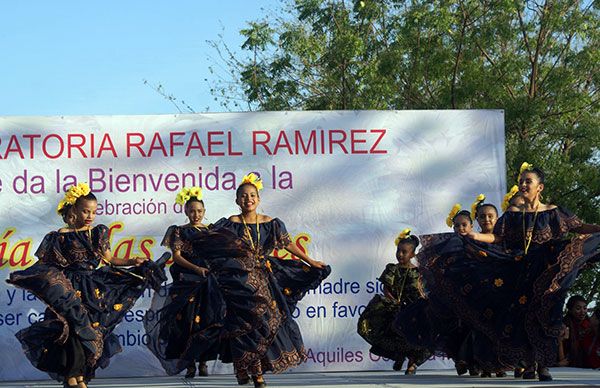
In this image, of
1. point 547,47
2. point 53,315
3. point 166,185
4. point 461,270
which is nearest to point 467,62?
point 547,47

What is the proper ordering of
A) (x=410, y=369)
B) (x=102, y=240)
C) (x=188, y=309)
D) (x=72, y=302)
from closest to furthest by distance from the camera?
(x=72, y=302) → (x=102, y=240) → (x=188, y=309) → (x=410, y=369)

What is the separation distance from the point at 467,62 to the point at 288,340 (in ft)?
32.6

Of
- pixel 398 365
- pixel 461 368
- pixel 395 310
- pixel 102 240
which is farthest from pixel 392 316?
pixel 102 240

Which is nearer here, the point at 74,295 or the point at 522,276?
the point at 74,295

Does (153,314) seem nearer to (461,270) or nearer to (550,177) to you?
(461,270)

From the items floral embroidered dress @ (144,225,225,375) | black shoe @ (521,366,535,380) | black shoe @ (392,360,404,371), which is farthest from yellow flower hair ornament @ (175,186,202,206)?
black shoe @ (521,366,535,380)

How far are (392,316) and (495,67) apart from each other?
25.6ft

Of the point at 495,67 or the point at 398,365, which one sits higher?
the point at 495,67

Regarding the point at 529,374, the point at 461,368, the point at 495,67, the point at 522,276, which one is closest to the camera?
the point at 522,276

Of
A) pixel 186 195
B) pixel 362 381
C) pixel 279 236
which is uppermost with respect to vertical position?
pixel 186 195

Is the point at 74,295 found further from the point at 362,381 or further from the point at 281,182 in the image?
the point at 281,182

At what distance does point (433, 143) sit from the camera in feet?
40.5

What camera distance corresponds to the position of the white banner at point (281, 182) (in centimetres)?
1187

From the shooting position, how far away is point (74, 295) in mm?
8742
